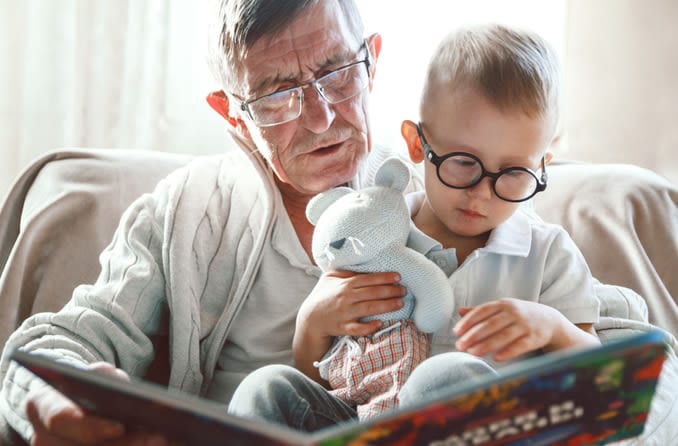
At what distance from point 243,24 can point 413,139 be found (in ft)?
1.13

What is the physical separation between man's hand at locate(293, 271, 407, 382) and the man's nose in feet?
0.90

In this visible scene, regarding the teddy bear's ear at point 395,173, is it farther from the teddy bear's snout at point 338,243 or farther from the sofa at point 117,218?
the sofa at point 117,218

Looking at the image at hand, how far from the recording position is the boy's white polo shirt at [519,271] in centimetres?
124

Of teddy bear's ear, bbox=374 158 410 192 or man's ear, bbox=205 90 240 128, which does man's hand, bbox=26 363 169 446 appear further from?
man's ear, bbox=205 90 240 128

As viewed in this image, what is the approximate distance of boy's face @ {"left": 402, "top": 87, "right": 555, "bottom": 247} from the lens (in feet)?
3.77

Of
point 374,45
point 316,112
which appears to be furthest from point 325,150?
point 374,45

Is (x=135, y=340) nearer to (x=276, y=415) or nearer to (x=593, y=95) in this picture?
(x=276, y=415)

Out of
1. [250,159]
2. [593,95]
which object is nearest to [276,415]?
[250,159]

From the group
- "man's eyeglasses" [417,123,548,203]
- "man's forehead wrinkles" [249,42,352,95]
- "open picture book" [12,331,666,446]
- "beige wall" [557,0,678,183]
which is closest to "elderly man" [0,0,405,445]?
"man's forehead wrinkles" [249,42,352,95]

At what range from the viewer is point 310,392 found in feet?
3.81

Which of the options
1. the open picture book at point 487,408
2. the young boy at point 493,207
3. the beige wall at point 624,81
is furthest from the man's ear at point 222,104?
the beige wall at point 624,81

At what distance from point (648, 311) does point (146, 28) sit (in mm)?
1762

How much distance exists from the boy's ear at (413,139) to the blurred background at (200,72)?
1193 mm

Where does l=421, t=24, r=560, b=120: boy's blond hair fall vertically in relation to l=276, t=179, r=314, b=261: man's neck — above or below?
above
